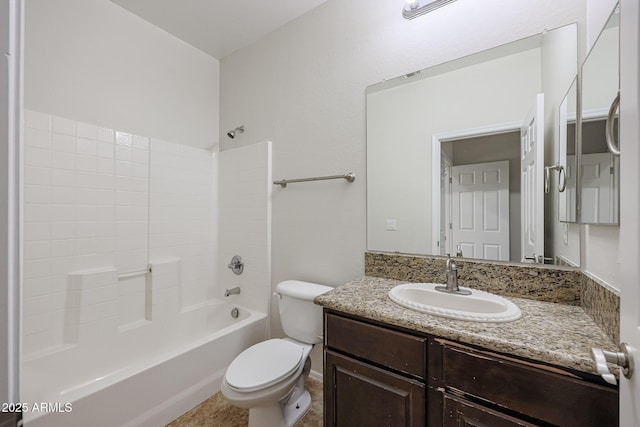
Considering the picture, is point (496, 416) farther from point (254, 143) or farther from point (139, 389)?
point (254, 143)

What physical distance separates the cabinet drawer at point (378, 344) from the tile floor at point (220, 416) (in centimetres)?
75

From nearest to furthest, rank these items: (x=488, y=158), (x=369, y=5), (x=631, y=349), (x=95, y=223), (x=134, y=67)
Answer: (x=631, y=349), (x=488, y=158), (x=369, y=5), (x=95, y=223), (x=134, y=67)

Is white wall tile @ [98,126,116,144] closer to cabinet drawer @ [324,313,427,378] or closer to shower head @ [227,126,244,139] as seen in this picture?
shower head @ [227,126,244,139]

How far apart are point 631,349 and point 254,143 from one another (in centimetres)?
218

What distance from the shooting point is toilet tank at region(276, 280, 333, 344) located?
163cm

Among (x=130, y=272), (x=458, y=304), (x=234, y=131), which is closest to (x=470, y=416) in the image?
(x=458, y=304)

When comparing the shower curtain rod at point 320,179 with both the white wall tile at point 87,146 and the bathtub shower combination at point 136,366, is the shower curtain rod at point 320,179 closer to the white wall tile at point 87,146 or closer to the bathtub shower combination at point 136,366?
the bathtub shower combination at point 136,366

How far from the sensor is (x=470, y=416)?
0.82 m

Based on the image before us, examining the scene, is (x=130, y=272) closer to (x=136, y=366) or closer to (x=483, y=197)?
(x=136, y=366)

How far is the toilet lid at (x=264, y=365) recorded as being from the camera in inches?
50.5

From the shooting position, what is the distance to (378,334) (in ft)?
3.34

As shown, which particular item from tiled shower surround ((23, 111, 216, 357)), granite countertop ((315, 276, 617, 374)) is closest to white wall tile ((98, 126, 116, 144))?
tiled shower surround ((23, 111, 216, 357))

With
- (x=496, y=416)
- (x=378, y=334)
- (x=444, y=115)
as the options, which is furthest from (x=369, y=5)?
(x=496, y=416)

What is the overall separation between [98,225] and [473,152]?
2.26m
